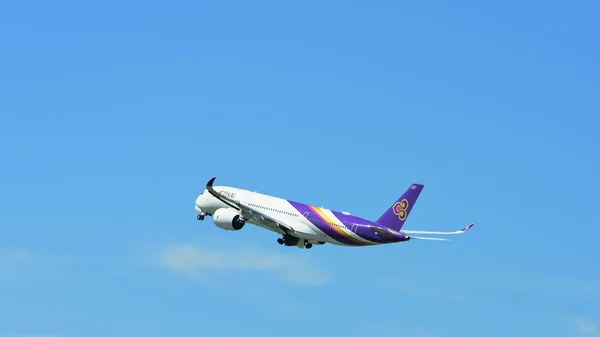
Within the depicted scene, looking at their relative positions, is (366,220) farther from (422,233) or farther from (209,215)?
(209,215)

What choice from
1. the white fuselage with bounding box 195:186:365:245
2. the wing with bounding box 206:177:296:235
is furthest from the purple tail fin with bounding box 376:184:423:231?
the wing with bounding box 206:177:296:235

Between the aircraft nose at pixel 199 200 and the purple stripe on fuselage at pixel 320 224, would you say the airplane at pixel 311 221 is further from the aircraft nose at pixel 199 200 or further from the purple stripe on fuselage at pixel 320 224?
the aircraft nose at pixel 199 200

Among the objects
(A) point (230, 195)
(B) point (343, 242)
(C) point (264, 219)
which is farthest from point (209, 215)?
(B) point (343, 242)

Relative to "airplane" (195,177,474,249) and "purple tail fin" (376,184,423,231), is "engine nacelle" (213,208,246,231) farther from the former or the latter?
"purple tail fin" (376,184,423,231)

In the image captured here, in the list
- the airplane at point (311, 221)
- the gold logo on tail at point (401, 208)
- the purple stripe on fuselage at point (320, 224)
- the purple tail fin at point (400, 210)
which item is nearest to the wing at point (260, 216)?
the airplane at point (311, 221)

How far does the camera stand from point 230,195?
13300cm

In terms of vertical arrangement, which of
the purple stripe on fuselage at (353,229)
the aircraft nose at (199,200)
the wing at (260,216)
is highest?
the aircraft nose at (199,200)

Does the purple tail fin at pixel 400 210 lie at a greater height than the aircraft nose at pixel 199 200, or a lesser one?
lesser

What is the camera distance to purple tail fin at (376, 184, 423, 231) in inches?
4505

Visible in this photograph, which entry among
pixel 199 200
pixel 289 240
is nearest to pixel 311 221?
pixel 289 240

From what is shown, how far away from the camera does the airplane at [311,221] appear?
114375 millimetres

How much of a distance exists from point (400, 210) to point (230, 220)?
19.8 metres

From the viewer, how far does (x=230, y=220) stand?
122 meters

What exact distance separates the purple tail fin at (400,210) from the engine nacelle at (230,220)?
16428mm
